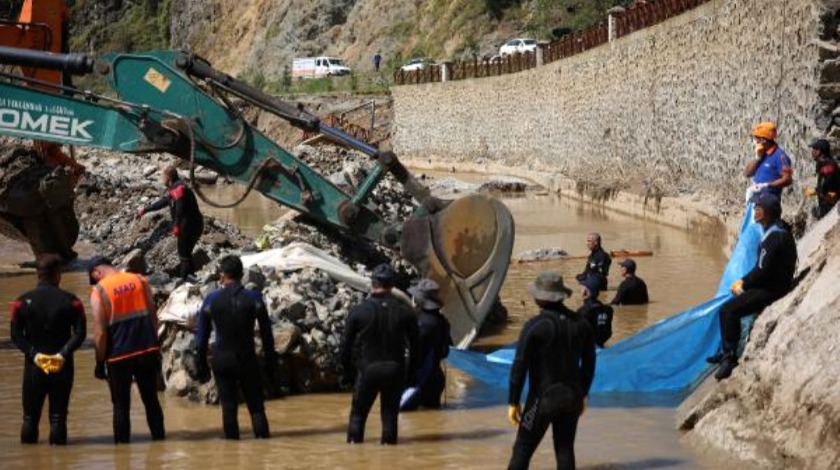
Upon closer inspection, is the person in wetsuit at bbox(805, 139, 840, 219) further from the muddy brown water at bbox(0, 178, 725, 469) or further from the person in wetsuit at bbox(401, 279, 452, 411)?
the person in wetsuit at bbox(401, 279, 452, 411)

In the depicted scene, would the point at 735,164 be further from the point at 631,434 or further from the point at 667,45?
the point at 631,434

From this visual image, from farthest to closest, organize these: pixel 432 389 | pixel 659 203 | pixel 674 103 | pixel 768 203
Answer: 1. pixel 674 103
2. pixel 659 203
3. pixel 432 389
4. pixel 768 203

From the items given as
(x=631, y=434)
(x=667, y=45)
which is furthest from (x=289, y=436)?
(x=667, y=45)

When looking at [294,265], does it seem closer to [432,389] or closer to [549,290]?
[432,389]

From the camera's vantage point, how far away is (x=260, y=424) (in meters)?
10.2

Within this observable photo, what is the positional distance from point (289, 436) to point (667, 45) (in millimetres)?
22278

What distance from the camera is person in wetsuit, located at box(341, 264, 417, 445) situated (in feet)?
31.6

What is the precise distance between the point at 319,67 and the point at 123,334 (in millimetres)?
67708

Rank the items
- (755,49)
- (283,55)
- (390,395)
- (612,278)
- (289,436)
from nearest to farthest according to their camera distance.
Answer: (390,395) → (289,436) → (612,278) → (755,49) → (283,55)

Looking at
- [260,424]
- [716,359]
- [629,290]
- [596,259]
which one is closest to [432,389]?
[260,424]

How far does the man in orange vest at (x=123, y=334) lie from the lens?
9758 millimetres

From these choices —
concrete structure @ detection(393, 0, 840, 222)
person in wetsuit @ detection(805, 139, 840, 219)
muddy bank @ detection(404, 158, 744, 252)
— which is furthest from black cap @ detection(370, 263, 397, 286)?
muddy bank @ detection(404, 158, 744, 252)

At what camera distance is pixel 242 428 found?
10711mm

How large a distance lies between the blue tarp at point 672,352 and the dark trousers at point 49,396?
4158mm
